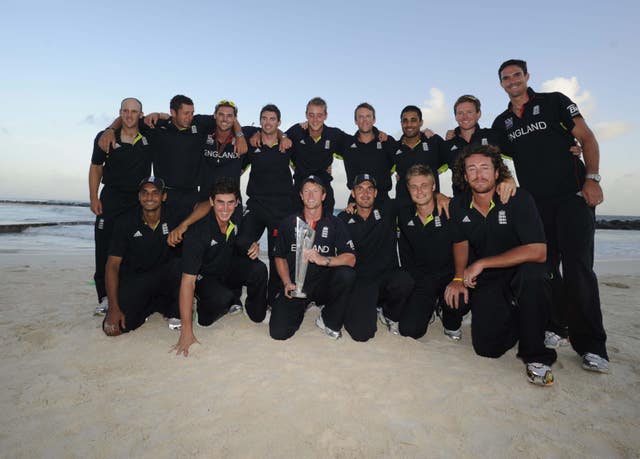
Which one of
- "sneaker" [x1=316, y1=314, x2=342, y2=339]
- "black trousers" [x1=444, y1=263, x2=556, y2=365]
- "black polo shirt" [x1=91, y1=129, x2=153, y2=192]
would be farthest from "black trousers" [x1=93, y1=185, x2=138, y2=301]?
"black trousers" [x1=444, y1=263, x2=556, y2=365]

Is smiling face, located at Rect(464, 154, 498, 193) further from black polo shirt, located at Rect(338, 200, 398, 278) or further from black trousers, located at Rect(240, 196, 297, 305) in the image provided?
black trousers, located at Rect(240, 196, 297, 305)

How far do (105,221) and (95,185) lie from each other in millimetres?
621

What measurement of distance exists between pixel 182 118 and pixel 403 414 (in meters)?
5.19

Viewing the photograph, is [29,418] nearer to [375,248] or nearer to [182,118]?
[375,248]

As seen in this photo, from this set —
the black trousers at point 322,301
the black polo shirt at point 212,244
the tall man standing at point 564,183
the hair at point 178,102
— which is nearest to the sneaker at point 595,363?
the tall man standing at point 564,183

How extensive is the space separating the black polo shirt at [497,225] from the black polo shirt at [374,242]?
0.98 meters

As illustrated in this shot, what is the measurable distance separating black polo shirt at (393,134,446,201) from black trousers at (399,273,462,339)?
163 cm

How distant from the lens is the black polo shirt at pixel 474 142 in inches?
191

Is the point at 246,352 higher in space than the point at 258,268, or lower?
lower

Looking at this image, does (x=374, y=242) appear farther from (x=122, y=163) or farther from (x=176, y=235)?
(x=122, y=163)

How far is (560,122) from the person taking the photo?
437cm

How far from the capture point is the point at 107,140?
5.34 metres

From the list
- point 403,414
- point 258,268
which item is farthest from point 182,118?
point 403,414

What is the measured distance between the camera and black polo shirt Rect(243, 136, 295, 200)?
6062mm
